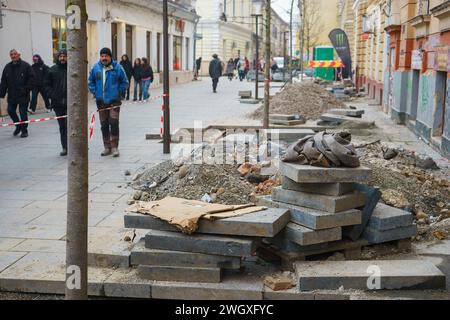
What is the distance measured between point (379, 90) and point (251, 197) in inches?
666

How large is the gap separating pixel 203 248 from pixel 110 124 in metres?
6.06

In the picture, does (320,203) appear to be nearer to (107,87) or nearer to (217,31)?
(107,87)

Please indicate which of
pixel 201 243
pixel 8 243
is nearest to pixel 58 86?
pixel 8 243

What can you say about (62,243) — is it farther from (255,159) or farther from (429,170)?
(429,170)

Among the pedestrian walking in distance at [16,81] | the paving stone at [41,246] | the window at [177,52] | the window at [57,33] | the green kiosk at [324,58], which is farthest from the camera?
the window at [177,52]

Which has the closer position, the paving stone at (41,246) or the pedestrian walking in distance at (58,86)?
the paving stone at (41,246)

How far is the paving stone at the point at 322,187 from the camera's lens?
15.8 feet

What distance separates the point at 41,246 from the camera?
555 cm

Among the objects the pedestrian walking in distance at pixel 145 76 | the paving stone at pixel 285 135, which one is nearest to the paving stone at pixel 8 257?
the paving stone at pixel 285 135

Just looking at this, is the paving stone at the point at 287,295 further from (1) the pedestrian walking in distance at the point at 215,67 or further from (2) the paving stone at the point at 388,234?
(1) the pedestrian walking in distance at the point at 215,67

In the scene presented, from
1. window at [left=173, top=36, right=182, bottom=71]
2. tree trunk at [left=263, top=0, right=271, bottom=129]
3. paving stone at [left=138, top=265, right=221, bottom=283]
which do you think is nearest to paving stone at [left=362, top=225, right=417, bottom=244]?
paving stone at [left=138, top=265, right=221, bottom=283]

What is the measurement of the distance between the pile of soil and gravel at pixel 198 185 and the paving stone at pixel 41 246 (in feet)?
5.23

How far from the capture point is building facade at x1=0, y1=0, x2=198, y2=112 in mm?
17609
